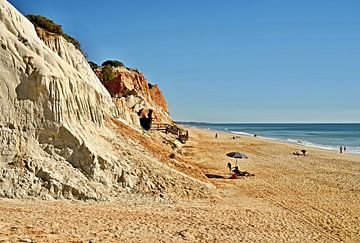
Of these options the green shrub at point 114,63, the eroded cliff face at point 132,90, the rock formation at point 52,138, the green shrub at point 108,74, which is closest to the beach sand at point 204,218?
the rock formation at point 52,138

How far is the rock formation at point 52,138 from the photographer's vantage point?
47.4 ft

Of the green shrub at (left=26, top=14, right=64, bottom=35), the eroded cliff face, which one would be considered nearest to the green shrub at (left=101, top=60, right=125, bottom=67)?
the eroded cliff face

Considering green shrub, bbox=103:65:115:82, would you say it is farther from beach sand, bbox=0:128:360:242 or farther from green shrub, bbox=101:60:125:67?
beach sand, bbox=0:128:360:242

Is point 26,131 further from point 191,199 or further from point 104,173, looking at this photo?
point 191,199

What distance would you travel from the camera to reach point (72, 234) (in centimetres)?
1065

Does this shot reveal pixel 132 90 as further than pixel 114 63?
No

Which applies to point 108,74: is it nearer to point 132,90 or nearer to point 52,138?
point 132,90

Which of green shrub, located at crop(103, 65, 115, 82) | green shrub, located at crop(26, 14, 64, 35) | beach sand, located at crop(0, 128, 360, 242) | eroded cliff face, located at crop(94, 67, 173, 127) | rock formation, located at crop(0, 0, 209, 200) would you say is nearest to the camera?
beach sand, located at crop(0, 128, 360, 242)

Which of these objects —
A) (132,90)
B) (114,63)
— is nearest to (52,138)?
(132,90)

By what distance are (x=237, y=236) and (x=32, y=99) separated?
9013 mm

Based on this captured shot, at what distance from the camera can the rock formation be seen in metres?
14.4

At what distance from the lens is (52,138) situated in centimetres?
1545

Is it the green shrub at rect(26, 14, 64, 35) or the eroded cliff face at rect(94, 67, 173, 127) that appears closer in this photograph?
the green shrub at rect(26, 14, 64, 35)

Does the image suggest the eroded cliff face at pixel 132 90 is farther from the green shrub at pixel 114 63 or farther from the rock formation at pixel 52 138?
the rock formation at pixel 52 138
